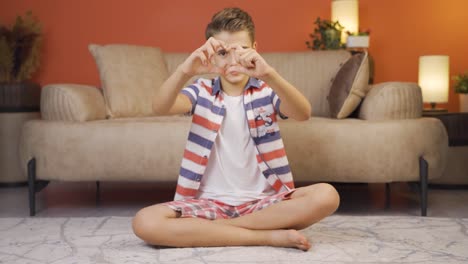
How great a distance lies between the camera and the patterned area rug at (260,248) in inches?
73.7

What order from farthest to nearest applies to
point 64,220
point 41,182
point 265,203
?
point 41,182 → point 64,220 → point 265,203

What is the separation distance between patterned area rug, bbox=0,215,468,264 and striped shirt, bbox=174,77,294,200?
0.76 ft

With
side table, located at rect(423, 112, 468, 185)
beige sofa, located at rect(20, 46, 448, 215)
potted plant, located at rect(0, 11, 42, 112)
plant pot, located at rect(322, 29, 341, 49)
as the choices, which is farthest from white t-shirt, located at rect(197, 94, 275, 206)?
plant pot, located at rect(322, 29, 341, 49)

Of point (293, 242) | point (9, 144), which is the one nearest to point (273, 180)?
point (293, 242)

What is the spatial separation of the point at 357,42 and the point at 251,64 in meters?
2.55

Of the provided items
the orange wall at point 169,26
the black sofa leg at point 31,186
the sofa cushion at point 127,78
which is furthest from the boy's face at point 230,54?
the orange wall at point 169,26

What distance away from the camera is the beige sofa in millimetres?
2822


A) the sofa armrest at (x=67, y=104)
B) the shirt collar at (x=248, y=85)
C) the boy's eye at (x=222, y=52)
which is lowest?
the sofa armrest at (x=67, y=104)

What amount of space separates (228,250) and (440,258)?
63 cm

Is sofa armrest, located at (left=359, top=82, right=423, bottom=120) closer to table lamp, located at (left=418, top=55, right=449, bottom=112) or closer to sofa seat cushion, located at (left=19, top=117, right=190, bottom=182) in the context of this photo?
sofa seat cushion, located at (left=19, top=117, right=190, bottom=182)

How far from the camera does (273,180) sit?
210 centimetres

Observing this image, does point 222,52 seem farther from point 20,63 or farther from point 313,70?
point 20,63

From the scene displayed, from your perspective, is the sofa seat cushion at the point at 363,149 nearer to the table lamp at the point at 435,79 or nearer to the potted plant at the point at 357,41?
the table lamp at the point at 435,79

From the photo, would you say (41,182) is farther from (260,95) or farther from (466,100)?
(466,100)
